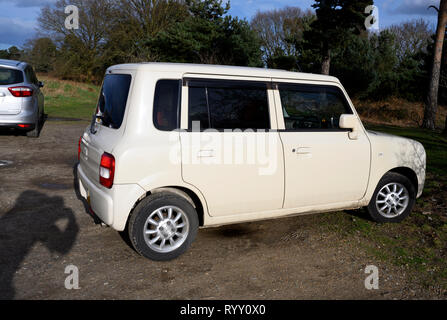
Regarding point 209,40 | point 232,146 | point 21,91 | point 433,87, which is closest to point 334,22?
point 433,87

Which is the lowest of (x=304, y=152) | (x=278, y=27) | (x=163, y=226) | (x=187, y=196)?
(x=163, y=226)

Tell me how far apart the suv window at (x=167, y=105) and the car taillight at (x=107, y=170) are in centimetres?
55

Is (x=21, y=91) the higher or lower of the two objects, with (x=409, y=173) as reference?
higher

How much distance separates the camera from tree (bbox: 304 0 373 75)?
20.3 meters

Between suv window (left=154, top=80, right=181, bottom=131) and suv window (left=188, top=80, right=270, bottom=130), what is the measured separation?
14cm

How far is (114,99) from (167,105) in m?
→ 0.63

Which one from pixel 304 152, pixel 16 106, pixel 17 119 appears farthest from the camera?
pixel 17 119

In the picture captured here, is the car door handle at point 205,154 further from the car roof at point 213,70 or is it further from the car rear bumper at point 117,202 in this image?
the car roof at point 213,70

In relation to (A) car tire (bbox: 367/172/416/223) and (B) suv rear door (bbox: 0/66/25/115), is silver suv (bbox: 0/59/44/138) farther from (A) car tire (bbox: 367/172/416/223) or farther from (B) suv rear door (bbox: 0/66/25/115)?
(A) car tire (bbox: 367/172/416/223)

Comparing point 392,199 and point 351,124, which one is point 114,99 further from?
point 392,199

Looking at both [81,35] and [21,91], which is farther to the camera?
[81,35]

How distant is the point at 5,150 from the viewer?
9641 millimetres

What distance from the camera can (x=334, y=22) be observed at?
21.3 m

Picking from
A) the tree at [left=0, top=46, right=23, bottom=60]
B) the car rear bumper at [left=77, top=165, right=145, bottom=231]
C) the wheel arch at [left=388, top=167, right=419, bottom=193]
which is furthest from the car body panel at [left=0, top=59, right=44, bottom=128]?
the tree at [left=0, top=46, right=23, bottom=60]
